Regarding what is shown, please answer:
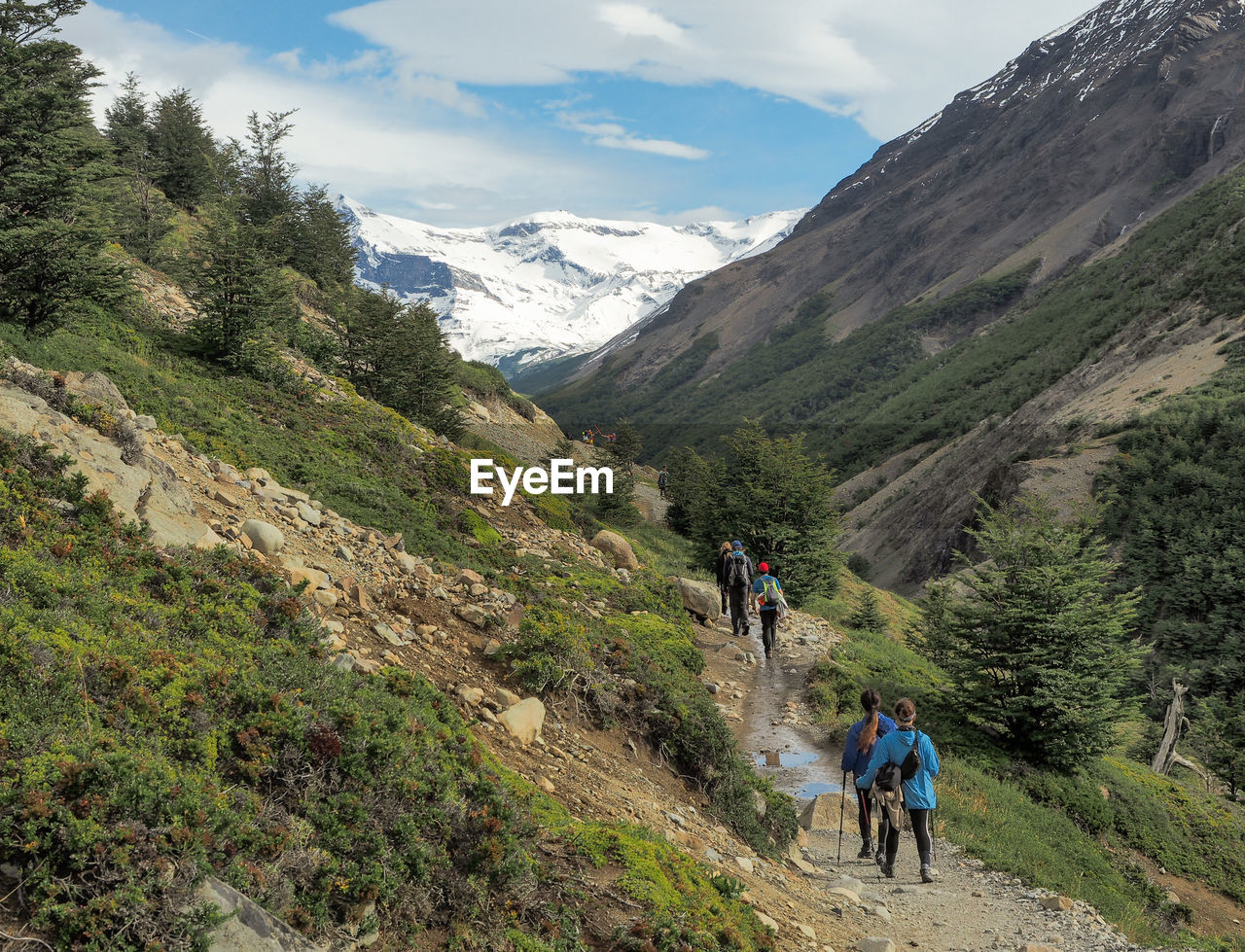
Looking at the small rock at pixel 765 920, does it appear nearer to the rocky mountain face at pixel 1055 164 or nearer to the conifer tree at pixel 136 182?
the conifer tree at pixel 136 182

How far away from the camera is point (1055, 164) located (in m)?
144

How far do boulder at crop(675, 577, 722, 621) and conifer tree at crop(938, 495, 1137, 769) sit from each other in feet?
19.4

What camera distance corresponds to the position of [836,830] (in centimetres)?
970

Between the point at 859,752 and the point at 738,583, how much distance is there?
29.3 feet

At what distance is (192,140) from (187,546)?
119ft

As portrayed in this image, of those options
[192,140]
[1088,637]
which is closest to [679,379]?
[192,140]

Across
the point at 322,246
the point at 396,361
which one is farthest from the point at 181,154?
the point at 396,361

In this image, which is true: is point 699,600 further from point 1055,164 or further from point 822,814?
point 1055,164

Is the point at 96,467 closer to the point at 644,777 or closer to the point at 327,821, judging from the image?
the point at 327,821

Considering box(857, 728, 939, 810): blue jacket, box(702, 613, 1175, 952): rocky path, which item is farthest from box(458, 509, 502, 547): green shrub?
box(857, 728, 939, 810): blue jacket

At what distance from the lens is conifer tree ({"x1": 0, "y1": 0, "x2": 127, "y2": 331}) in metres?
12.1

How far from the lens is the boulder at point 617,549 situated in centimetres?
1894

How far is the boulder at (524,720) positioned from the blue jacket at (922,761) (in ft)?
12.3

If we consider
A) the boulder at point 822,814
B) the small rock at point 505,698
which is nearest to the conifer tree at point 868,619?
the boulder at point 822,814
